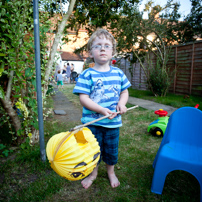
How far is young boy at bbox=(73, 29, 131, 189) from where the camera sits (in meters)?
1.52

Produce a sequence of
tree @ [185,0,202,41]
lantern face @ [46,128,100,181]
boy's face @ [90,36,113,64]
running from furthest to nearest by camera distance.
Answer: tree @ [185,0,202,41], boy's face @ [90,36,113,64], lantern face @ [46,128,100,181]

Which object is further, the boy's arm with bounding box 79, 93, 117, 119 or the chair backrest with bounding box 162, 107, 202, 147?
the chair backrest with bounding box 162, 107, 202, 147

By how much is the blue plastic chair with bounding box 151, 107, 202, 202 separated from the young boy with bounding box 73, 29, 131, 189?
430mm

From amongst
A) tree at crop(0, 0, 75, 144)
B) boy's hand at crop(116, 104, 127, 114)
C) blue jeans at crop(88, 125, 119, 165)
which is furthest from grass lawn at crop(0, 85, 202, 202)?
boy's hand at crop(116, 104, 127, 114)

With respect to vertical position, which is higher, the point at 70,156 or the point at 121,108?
the point at 121,108

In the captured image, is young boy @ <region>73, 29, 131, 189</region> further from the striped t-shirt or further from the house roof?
the house roof

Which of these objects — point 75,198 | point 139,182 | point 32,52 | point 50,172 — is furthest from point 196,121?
point 32,52

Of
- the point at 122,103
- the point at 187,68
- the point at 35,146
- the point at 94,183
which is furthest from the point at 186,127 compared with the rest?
the point at 187,68

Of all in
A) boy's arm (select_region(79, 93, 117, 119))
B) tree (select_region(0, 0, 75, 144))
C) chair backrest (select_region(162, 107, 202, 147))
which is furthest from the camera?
tree (select_region(0, 0, 75, 144))

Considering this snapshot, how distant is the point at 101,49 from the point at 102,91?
361 mm

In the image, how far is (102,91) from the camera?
5.11 feet

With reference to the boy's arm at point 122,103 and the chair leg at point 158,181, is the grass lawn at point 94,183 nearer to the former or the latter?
the chair leg at point 158,181

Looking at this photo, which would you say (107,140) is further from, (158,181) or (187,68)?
(187,68)

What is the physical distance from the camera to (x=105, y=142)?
1.69 m
